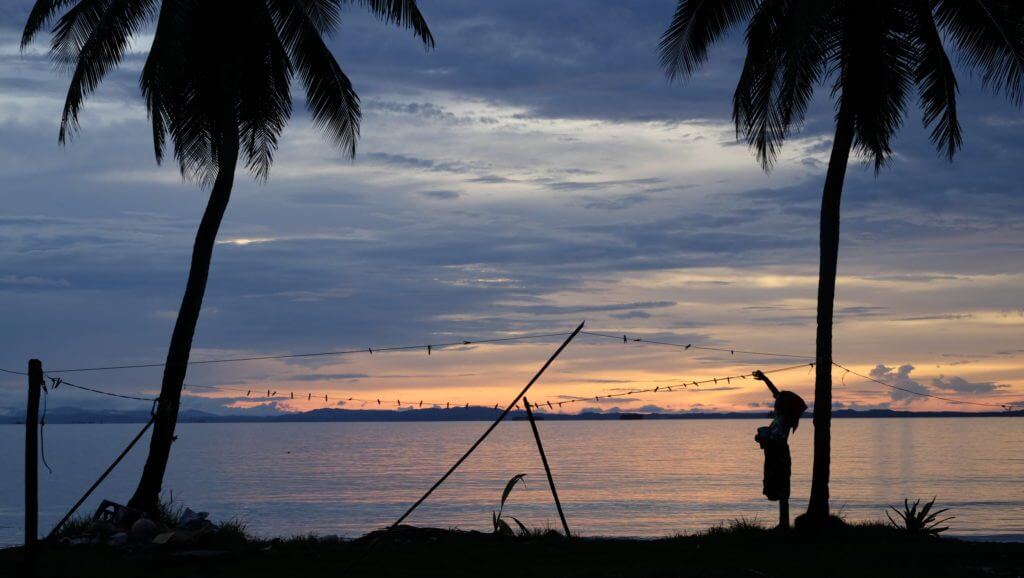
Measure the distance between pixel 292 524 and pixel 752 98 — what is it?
28.1m

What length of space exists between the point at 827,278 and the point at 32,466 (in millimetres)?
13104

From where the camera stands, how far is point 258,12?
2005 cm

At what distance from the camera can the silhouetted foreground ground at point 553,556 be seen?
579 inches

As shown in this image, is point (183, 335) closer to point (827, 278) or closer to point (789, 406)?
point (789, 406)

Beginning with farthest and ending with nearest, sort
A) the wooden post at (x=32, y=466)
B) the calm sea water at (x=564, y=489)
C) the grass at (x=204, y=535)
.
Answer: the calm sea water at (x=564, y=489) → the grass at (x=204, y=535) → the wooden post at (x=32, y=466)

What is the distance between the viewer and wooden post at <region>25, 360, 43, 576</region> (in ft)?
46.5

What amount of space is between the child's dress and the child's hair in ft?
0.45

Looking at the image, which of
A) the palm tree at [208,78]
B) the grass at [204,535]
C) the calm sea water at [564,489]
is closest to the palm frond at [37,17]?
the palm tree at [208,78]

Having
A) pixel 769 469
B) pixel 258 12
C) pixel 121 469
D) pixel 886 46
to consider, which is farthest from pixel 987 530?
pixel 121 469

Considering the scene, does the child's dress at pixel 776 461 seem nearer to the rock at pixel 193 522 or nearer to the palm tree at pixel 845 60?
the palm tree at pixel 845 60

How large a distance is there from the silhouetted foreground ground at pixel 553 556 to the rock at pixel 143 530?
1.28ft

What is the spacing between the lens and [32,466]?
14469mm

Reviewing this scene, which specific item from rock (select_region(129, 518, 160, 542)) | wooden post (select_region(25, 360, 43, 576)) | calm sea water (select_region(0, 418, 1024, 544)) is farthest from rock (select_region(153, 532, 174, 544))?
calm sea water (select_region(0, 418, 1024, 544))

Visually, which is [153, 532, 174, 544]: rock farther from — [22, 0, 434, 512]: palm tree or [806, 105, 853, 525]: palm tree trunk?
[806, 105, 853, 525]: palm tree trunk
